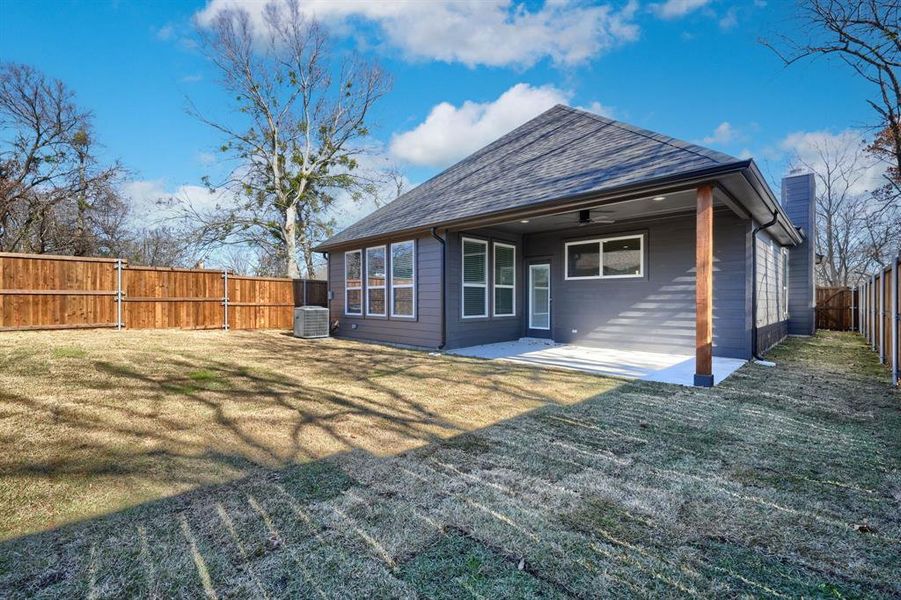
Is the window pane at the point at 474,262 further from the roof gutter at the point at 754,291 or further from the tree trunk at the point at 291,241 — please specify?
the tree trunk at the point at 291,241

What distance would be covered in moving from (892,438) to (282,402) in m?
5.18

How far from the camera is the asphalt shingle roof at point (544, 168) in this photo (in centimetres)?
574

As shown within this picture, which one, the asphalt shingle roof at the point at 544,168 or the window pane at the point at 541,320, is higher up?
the asphalt shingle roof at the point at 544,168

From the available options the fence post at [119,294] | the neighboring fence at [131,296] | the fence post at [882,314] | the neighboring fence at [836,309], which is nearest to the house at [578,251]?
the fence post at [882,314]

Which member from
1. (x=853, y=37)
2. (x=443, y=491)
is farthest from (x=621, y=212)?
(x=853, y=37)

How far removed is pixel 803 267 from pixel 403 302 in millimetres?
11620

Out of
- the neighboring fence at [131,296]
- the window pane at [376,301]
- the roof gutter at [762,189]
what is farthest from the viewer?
the window pane at [376,301]

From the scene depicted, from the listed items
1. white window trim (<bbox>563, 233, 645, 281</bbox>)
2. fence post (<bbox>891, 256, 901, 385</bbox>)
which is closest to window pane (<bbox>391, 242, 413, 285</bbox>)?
white window trim (<bbox>563, 233, 645, 281</bbox>)

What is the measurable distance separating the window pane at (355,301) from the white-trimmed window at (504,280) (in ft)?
11.0

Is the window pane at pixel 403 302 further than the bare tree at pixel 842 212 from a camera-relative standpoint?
No

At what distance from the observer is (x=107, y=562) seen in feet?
5.57

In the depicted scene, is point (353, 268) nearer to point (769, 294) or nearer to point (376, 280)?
point (376, 280)

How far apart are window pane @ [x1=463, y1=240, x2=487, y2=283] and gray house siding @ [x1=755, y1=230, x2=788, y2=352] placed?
499cm

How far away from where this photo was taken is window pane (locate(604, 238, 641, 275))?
8117 millimetres
